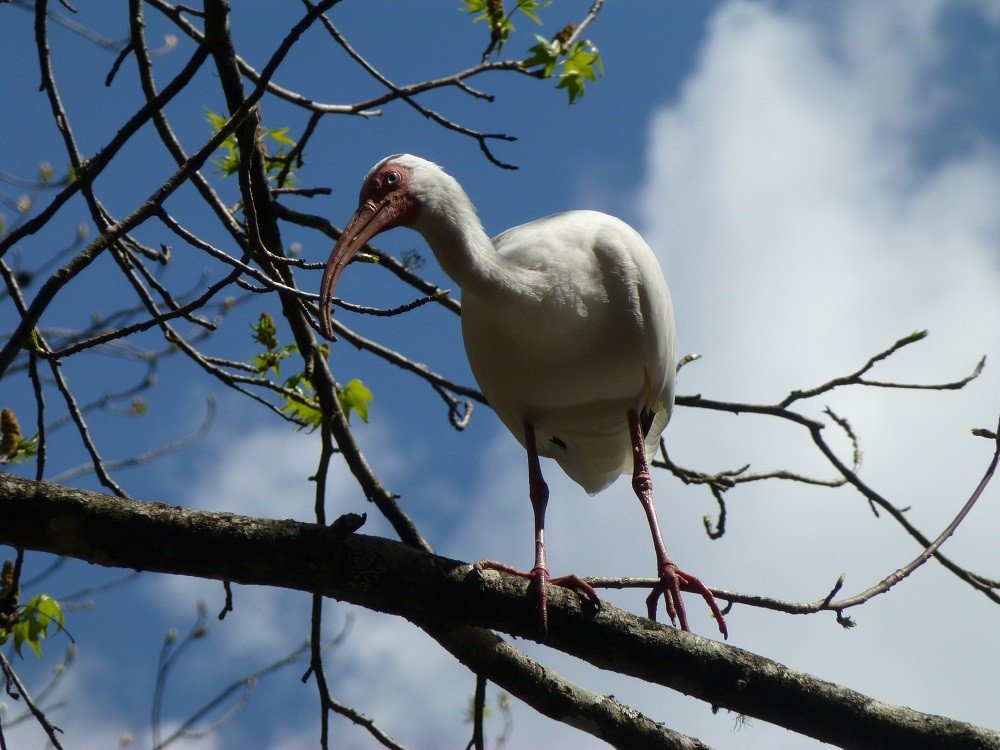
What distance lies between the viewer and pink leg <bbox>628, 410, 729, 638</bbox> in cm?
396

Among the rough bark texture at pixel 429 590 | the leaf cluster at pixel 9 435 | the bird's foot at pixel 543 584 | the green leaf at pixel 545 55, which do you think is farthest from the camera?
the green leaf at pixel 545 55

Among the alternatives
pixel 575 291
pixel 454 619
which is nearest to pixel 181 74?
pixel 454 619

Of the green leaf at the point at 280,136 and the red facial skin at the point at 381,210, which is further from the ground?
the green leaf at the point at 280,136

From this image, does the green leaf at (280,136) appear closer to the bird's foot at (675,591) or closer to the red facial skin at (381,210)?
the red facial skin at (381,210)

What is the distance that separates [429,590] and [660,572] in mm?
1529

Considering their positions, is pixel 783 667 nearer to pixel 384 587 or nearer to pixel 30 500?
pixel 384 587

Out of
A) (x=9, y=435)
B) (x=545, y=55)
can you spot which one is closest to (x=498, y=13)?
(x=545, y=55)

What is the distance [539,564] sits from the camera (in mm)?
3625

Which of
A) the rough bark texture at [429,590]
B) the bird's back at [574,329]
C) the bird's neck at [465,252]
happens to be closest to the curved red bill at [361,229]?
the bird's neck at [465,252]

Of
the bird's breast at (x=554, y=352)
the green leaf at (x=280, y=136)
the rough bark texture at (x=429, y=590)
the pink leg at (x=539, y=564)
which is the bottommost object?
the rough bark texture at (x=429, y=590)

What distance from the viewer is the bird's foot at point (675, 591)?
3.93 m

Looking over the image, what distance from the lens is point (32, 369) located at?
3.32 m

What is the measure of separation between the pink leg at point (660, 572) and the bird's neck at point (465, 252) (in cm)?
104

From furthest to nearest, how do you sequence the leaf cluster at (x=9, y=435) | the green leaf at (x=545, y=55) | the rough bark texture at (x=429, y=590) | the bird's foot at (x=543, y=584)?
1. the green leaf at (x=545, y=55)
2. the leaf cluster at (x=9, y=435)
3. the bird's foot at (x=543, y=584)
4. the rough bark texture at (x=429, y=590)
